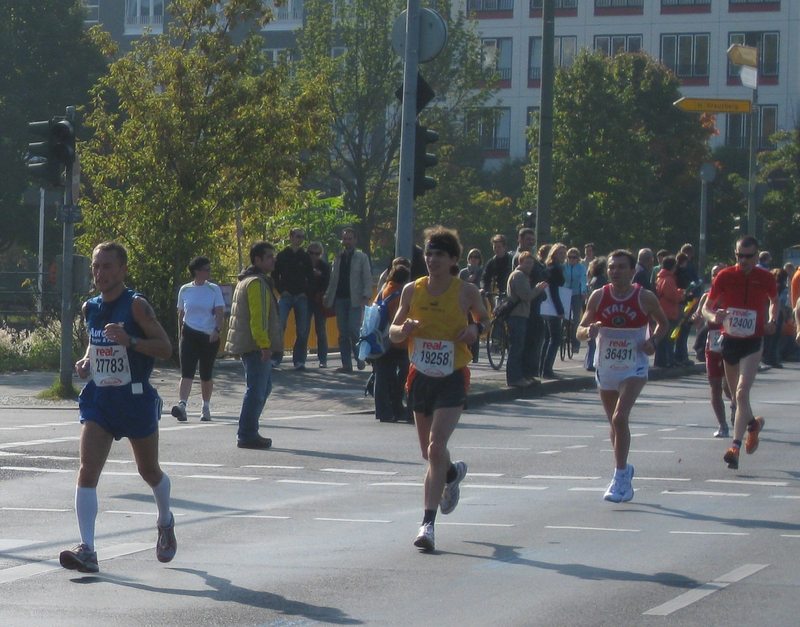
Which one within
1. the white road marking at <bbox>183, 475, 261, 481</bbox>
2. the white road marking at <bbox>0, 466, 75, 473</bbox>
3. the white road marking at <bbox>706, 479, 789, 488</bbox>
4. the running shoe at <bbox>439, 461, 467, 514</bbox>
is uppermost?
the running shoe at <bbox>439, 461, 467, 514</bbox>

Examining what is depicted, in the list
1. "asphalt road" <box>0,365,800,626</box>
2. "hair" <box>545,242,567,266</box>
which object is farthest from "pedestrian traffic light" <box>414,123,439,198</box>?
"asphalt road" <box>0,365,800,626</box>

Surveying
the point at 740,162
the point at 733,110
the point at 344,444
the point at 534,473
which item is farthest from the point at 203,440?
the point at 740,162

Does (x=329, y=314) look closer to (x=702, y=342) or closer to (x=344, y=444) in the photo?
(x=702, y=342)

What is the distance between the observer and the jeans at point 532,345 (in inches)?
810

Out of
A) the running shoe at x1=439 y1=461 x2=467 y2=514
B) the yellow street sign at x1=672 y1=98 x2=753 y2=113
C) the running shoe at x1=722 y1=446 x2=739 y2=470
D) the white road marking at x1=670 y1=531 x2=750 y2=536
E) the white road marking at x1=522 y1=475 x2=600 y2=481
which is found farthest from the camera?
the yellow street sign at x1=672 y1=98 x2=753 y2=113

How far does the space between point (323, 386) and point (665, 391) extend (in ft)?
16.8

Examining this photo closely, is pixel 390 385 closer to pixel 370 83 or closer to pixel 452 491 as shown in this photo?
pixel 452 491

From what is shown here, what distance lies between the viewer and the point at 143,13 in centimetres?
8219

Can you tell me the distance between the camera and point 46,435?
49.8 feet

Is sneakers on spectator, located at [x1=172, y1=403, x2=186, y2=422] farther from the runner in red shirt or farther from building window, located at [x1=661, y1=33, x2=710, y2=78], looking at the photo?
building window, located at [x1=661, y1=33, x2=710, y2=78]

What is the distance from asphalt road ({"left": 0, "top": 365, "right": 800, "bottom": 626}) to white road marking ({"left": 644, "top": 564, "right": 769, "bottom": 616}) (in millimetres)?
11

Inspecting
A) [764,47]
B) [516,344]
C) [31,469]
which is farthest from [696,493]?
[764,47]

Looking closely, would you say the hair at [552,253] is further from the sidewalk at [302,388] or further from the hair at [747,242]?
the hair at [747,242]

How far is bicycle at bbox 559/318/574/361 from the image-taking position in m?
27.6
